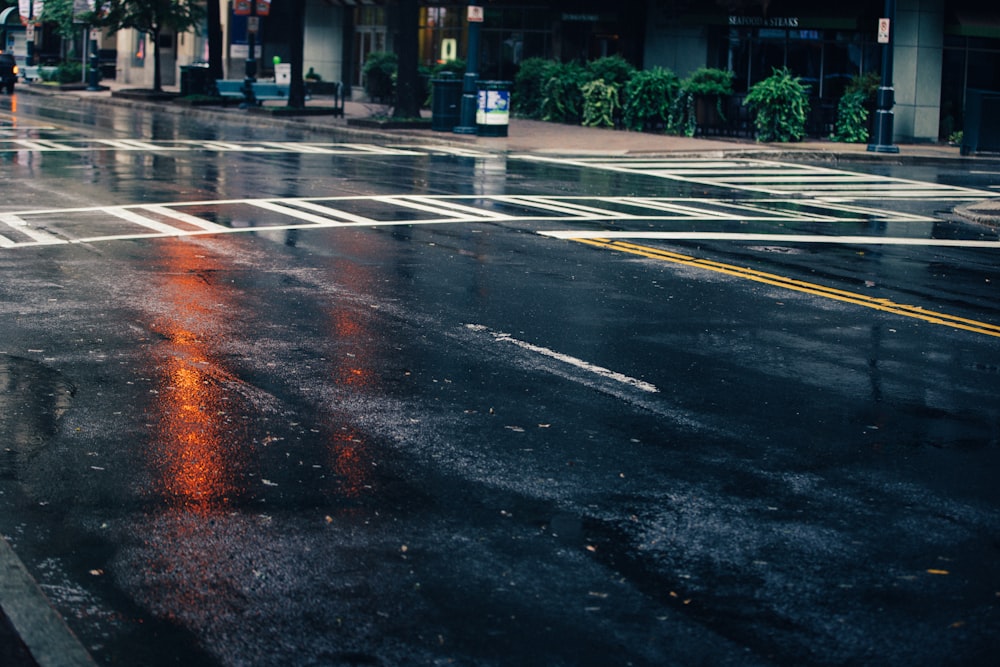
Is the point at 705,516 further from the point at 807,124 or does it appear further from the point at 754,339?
the point at 807,124

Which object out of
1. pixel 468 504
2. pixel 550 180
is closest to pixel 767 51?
pixel 550 180

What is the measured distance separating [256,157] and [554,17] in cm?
2082

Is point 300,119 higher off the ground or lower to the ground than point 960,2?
lower

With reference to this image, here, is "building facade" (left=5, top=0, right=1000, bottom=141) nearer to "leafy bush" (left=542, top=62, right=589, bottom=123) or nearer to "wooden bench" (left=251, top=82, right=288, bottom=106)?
"wooden bench" (left=251, top=82, right=288, bottom=106)

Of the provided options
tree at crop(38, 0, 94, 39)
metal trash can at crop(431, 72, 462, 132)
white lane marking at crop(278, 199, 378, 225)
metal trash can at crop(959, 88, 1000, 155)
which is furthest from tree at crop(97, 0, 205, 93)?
white lane marking at crop(278, 199, 378, 225)

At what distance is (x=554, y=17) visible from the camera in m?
46.2

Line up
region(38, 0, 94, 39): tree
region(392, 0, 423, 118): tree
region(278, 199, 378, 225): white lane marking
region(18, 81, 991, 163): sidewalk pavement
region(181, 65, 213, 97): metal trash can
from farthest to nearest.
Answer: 1. region(38, 0, 94, 39): tree
2. region(181, 65, 213, 97): metal trash can
3. region(392, 0, 423, 118): tree
4. region(18, 81, 991, 163): sidewalk pavement
5. region(278, 199, 378, 225): white lane marking

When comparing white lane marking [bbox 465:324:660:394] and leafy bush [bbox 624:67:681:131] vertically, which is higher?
leafy bush [bbox 624:67:681:131]

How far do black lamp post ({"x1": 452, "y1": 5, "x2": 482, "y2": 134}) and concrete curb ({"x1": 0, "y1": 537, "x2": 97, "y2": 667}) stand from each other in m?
30.0

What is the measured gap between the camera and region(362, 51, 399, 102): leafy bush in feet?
162

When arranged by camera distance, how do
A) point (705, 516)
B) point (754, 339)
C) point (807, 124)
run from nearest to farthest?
point (705, 516) → point (754, 339) → point (807, 124)

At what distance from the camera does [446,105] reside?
119 feet

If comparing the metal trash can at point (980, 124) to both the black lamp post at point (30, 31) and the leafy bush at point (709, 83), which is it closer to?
the leafy bush at point (709, 83)

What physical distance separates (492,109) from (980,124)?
37.4ft
